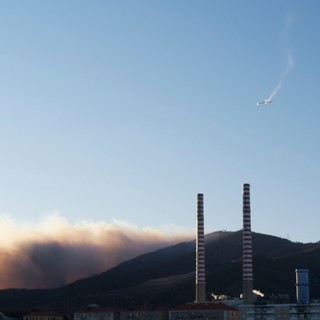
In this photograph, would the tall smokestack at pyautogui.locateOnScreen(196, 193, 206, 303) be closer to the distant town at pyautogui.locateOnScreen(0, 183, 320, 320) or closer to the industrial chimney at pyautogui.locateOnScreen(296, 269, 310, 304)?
the distant town at pyautogui.locateOnScreen(0, 183, 320, 320)

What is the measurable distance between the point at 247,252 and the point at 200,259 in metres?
13.3

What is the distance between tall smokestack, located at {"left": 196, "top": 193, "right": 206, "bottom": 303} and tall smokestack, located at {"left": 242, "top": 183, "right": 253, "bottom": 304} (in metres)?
10.7

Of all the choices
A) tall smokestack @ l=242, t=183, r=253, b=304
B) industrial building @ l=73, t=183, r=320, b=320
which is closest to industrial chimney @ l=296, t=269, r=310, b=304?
industrial building @ l=73, t=183, r=320, b=320

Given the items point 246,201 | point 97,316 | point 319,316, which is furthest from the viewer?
point 246,201

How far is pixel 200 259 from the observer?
181125 mm

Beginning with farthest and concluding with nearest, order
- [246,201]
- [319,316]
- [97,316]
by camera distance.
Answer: [246,201] < [97,316] < [319,316]

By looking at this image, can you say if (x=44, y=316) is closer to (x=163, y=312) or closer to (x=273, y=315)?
(x=163, y=312)

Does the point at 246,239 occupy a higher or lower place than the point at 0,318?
higher

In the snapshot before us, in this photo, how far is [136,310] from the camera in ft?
528

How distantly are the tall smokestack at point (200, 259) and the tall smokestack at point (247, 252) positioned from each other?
10690mm

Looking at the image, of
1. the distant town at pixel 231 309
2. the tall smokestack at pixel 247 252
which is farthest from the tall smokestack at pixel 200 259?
the tall smokestack at pixel 247 252

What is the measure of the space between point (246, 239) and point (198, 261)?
14191 millimetres

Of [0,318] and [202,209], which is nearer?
[0,318]

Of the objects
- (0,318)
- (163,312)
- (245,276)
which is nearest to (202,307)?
(163,312)
